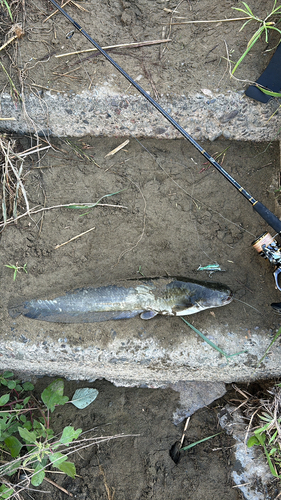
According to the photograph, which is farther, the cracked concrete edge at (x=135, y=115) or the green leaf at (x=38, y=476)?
the cracked concrete edge at (x=135, y=115)

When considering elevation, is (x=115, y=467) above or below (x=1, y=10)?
below

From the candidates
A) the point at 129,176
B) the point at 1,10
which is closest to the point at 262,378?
the point at 129,176

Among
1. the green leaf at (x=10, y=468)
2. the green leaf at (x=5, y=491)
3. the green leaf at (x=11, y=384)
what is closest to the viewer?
the green leaf at (x=5, y=491)

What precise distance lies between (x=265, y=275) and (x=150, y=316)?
1.31 metres

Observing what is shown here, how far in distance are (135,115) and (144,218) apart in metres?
1.13

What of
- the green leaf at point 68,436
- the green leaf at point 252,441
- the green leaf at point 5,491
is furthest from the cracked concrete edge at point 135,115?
the green leaf at point 5,491

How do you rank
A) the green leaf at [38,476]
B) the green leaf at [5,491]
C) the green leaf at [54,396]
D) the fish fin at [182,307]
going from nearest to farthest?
the green leaf at [38,476]
the green leaf at [5,491]
the fish fin at [182,307]
the green leaf at [54,396]

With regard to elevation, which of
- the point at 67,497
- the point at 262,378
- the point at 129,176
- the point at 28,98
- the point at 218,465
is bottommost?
the point at 67,497

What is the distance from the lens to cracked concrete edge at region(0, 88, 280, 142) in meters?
3.47

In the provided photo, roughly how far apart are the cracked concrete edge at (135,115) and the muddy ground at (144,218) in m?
0.11

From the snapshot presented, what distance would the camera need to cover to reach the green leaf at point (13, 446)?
3.27 m

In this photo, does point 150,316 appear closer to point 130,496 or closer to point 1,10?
point 130,496

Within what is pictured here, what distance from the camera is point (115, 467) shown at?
349 cm

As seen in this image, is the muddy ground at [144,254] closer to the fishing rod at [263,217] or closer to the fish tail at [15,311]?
the fish tail at [15,311]
